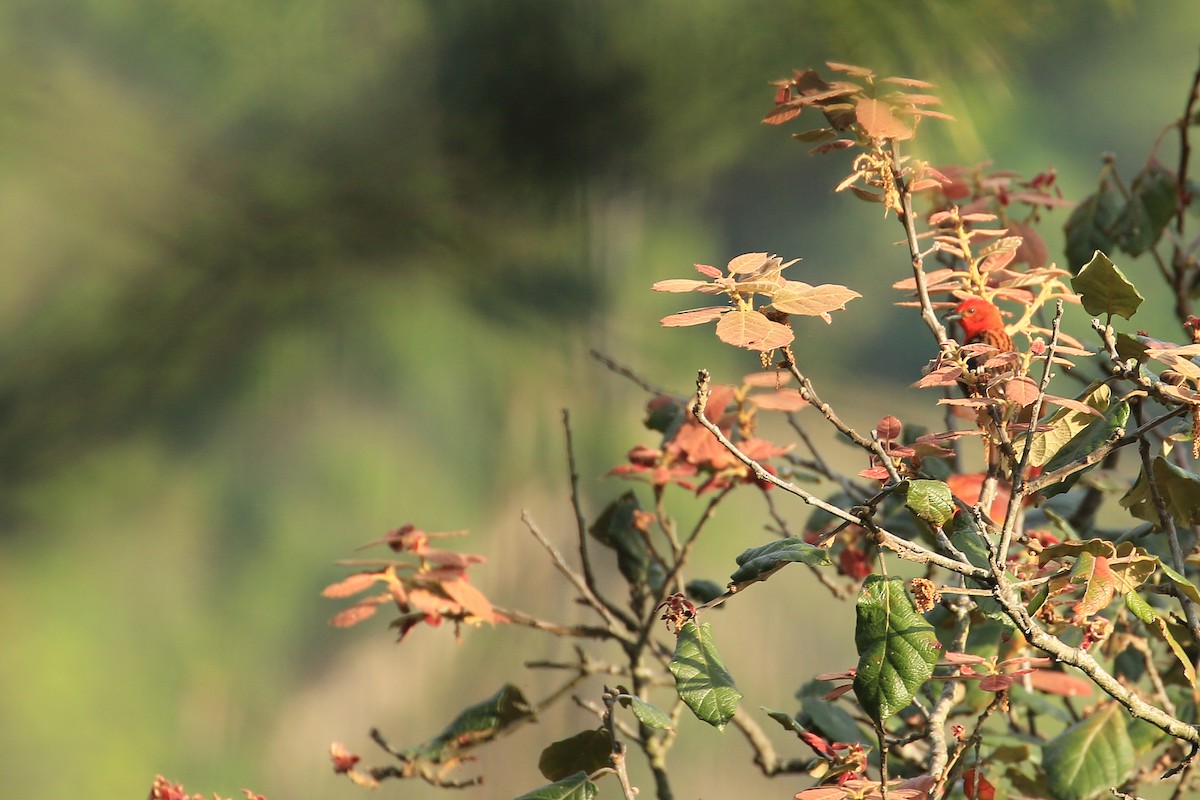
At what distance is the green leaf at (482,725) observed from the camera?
2.73 ft

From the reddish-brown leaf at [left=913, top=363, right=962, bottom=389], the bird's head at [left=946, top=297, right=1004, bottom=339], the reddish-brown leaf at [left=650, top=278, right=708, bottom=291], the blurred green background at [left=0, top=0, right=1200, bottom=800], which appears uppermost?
the blurred green background at [left=0, top=0, right=1200, bottom=800]

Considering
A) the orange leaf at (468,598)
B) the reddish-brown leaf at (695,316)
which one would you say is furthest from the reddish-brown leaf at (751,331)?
the orange leaf at (468,598)

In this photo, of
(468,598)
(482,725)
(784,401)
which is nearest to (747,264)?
(784,401)

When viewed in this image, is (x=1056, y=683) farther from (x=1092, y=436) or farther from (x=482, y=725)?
(x=482, y=725)

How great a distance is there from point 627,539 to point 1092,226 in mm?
545

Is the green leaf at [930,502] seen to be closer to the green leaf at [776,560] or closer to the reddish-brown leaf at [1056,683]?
the green leaf at [776,560]

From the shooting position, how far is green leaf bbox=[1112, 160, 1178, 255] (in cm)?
99

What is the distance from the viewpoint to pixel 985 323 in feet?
1.82

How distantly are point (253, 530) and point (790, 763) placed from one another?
85cm

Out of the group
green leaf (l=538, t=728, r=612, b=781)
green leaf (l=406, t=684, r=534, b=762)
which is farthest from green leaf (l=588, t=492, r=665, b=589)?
green leaf (l=538, t=728, r=612, b=781)

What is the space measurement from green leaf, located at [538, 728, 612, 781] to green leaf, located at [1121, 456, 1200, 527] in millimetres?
332

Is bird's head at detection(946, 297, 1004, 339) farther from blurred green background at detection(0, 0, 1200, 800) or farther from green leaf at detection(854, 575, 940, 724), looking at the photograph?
blurred green background at detection(0, 0, 1200, 800)

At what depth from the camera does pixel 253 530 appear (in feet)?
4.70

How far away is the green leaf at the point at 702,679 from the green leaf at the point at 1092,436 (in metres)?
0.20
